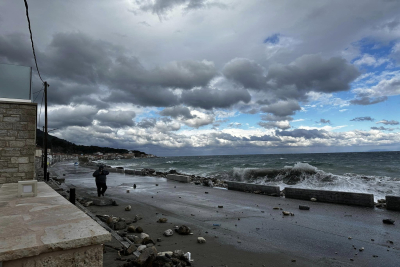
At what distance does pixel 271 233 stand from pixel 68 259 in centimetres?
532

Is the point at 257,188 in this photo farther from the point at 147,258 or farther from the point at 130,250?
the point at 147,258

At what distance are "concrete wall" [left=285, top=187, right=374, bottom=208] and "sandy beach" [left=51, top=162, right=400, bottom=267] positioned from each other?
561mm

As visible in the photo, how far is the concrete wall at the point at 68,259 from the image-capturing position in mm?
2301

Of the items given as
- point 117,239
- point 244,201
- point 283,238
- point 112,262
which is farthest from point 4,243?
point 244,201

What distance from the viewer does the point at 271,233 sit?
6.48 meters

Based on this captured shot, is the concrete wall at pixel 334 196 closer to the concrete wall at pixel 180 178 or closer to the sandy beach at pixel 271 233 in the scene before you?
the sandy beach at pixel 271 233

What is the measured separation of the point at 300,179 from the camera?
19672 mm

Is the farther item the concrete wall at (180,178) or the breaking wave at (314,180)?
the concrete wall at (180,178)

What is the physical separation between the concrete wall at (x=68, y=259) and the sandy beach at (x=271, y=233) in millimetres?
1704

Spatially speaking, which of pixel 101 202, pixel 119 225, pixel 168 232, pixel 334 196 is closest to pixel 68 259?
pixel 168 232

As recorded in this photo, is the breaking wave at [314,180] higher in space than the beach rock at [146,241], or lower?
lower

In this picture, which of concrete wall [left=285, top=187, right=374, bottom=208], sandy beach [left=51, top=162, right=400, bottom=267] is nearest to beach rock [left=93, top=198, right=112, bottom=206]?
sandy beach [left=51, top=162, right=400, bottom=267]

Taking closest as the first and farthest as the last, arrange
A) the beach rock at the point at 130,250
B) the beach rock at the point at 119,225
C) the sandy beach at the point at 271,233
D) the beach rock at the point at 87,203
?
the beach rock at the point at 130,250 → the sandy beach at the point at 271,233 → the beach rock at the point at 119,225 → the beach rock at the point at 87,203

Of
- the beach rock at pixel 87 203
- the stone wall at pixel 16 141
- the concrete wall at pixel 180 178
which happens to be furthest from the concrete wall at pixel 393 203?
the stone wall at pixel 16 141
